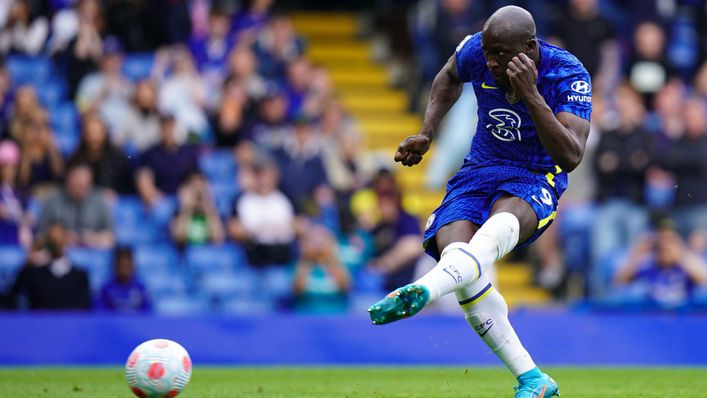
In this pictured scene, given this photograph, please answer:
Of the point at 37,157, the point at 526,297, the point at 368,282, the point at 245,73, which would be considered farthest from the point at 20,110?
the point at 526,297

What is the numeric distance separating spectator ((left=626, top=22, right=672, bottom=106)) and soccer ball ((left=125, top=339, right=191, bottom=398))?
11.0 m

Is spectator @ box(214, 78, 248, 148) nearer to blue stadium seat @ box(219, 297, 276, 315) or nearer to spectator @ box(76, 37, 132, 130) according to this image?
spectator @ box(76, 37, 132, 130)

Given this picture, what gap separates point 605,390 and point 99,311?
6.23m

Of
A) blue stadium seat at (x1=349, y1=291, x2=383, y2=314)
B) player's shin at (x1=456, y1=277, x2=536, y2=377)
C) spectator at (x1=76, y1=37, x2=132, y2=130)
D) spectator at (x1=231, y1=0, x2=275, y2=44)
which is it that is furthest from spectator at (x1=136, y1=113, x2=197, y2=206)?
player's shin at (x1=456, y1=277, x2=536, y2=377)

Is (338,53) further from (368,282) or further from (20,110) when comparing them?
(20,110)

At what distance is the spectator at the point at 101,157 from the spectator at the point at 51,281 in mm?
1135

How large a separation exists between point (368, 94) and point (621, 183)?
17.0 feet

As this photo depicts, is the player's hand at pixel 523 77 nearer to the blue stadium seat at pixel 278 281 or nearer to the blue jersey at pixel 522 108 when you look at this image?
the blue jersey at pixel 522 108

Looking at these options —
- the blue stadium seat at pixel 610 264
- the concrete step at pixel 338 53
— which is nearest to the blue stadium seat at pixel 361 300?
the blue stadium seat at pixel 610 264

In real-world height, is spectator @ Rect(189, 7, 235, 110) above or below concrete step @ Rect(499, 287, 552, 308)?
above

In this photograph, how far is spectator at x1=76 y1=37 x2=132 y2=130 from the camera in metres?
15.6

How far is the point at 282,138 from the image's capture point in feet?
52.4

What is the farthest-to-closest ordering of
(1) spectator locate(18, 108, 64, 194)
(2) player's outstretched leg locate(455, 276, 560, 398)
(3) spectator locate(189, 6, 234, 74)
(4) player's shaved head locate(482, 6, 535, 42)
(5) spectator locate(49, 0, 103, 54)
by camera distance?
(3) spectator locate(189, 6, 234, 74) < (5) spectator locate(49, 0, 103, 54) < (1) spectator locate(18, 108, 64, 194) < (2) player's outstretched leg locate(455, 276, 560, 398) < (4) player's shaved head locate(482, 6, 535, 42)

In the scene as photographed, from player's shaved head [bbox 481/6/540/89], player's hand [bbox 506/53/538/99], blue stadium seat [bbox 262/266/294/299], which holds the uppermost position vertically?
blue stadium seat [bbox 262/266/294/299]
